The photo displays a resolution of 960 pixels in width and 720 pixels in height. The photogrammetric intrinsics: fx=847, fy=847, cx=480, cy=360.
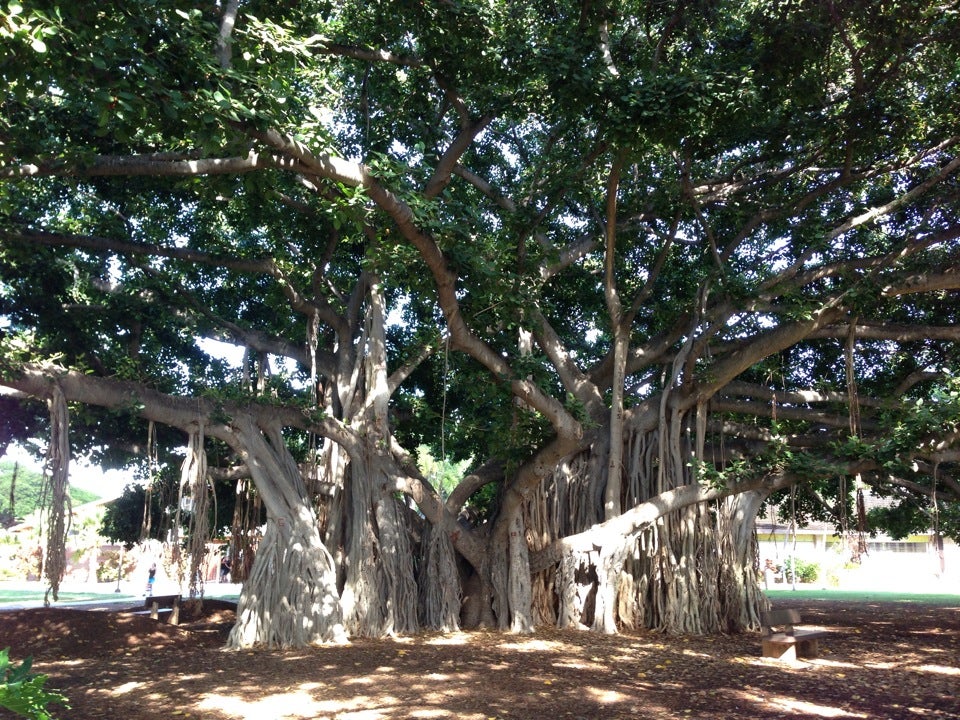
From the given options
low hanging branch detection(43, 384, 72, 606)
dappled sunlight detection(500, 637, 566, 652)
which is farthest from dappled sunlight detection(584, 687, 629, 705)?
low hanging branch detection(43, 384, 72, 606)

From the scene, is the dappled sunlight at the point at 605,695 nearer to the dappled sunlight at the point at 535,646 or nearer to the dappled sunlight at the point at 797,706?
the dappled sunlight at the point at 797,706

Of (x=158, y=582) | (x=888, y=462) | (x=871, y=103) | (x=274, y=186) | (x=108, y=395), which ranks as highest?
(x=871, y=103)

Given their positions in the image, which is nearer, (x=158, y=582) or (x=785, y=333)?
(x=785, y=333)

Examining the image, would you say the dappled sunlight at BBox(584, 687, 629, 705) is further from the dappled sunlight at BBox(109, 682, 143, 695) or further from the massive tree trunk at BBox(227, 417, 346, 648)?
the massive tree trunk at BBox(227, 417, 346, 648)

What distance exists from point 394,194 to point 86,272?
6.29m

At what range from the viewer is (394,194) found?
23.0 feet

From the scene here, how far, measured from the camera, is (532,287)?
928 cm

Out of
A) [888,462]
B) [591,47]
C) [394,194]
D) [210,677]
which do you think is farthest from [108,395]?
[888,462]

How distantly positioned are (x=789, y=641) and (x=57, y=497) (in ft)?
23.0

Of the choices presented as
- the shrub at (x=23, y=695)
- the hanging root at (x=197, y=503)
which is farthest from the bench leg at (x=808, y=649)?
the shrub at (x=23, y=695)

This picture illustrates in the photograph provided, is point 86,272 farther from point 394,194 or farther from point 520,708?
point 520,708

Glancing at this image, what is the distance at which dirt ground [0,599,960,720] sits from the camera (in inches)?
232

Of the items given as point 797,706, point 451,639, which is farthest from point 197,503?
point 797,706

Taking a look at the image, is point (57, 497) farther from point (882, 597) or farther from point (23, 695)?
point (882, 597)
